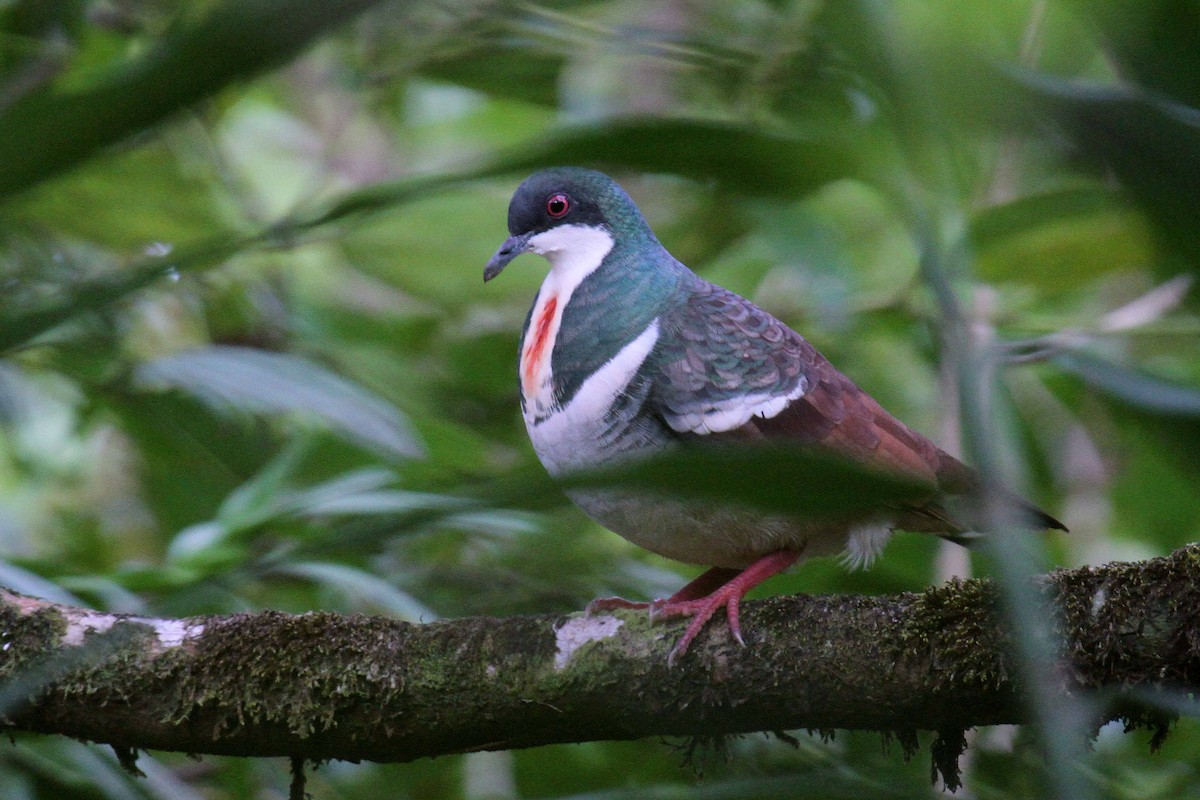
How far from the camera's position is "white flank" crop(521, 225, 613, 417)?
10.1 ft

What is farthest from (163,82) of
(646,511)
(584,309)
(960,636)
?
(584,309)

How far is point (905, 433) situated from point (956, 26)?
7.00 ft

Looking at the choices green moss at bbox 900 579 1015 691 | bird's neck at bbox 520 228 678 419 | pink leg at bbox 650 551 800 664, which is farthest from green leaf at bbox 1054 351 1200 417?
bird's neck at bbox 520 228 678 419

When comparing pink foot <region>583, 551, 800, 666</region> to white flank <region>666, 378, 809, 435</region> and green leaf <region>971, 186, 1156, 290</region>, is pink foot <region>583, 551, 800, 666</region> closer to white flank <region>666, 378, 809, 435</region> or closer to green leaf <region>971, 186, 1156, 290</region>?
white flank <region>666, 378, 809, 435</region>

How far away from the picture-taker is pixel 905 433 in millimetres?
2992

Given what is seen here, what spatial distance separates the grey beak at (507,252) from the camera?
11.4 feet

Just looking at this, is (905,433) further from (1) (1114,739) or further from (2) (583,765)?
(1) (1114,739)

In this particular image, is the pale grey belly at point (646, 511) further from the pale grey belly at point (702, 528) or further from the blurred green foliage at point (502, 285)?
the blurred green foliage at point (502, 285)

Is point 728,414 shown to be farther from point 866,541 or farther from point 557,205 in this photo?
point 557,205

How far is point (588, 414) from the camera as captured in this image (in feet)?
9.50

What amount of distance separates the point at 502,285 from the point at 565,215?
107 cm

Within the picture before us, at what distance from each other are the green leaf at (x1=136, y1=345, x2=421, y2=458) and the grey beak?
0.52 meters

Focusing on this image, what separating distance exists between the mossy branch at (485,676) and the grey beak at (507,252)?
124 centimetres

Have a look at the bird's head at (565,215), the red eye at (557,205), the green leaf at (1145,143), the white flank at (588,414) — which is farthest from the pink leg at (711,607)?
the green leaf at (1145,143)
